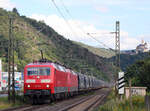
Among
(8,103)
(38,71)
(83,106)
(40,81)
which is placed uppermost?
(38,71)

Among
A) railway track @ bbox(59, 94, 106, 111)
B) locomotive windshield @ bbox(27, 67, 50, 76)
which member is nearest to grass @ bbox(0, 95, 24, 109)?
locomotive windshield @ bbox(27, 67, 50, 76)

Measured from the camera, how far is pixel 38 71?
32.8m

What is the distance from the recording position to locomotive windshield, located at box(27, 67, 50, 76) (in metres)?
32.7

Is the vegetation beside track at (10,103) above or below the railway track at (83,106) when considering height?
above

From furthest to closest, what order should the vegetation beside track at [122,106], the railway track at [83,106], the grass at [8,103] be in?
the grass at [8,103], the railway track at [83,106], the vegetation beside track at [122,106]

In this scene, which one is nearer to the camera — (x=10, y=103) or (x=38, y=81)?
(x=10, y=103)

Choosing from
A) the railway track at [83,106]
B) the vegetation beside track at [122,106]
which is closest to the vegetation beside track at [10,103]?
the railway track at [83,106]

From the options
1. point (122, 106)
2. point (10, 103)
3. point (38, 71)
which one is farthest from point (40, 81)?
point (122, 106)

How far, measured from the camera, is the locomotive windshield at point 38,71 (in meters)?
32.7

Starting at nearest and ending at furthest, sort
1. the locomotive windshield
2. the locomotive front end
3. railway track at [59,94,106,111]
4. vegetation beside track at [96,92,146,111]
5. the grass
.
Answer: vegetation beside track at [96,92,146,111] → railway track at [59,94,106,111] → the grass → the locomotive front end → the locomotive windshield

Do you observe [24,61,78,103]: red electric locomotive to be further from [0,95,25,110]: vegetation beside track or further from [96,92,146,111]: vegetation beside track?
[96,92,146,111]: vegetation beside track

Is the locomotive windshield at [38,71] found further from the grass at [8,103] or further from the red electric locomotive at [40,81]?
the grass at [8,103]

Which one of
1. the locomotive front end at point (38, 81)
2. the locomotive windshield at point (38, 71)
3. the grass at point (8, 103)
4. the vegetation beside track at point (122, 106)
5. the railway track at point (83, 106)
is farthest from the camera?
the locomotive windshield at point (38, 71)

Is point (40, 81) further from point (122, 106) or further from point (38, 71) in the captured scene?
point (122, 106)
